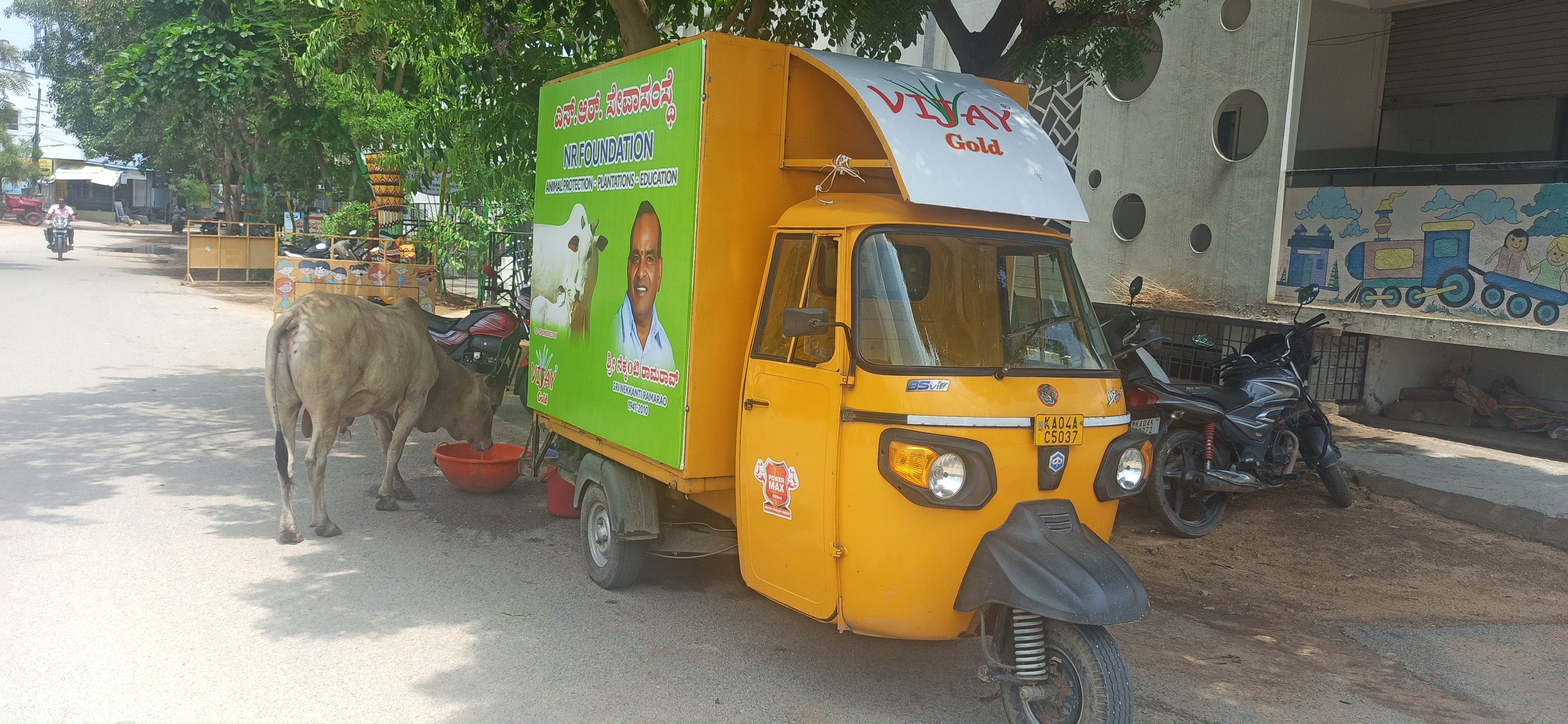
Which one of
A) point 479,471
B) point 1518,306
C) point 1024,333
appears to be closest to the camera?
point 1024,333

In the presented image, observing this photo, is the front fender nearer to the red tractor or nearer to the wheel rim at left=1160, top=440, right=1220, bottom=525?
the wheel rim at left=1160, top=440, right=1220, bottom=525

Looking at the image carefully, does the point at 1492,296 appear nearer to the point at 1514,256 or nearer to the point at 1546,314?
the point at 1514,256

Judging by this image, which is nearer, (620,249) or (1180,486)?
(620,249)

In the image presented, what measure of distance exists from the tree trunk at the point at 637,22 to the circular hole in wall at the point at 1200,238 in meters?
6.49

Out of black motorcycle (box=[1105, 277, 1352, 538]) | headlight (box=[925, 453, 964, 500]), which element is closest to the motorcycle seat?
black motorcycle (box=[1105, 277, 1352, 538])

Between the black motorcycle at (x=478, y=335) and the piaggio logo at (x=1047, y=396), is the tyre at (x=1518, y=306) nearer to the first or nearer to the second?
the piaggio logo at (x=1047, y=396)

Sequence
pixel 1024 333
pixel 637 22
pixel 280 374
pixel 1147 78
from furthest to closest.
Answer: pixel 1147 78 → pixel 637 22 → pixel 280 374 → pixel 1024 333

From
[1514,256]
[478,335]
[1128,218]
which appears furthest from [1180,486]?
[478,335]

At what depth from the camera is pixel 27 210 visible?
54.3 metres

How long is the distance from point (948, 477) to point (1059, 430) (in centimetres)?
54

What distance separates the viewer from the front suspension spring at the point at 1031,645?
12.8ft

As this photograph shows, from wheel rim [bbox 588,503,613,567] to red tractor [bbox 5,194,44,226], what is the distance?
198 feet

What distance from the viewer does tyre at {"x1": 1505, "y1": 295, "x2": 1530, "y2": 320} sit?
9070 millimetres

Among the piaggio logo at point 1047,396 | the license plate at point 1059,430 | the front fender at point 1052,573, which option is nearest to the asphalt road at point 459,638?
the front fender at point 1052,573
